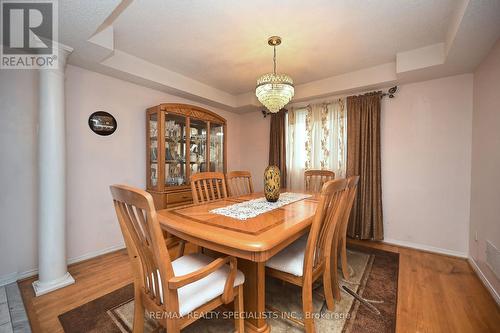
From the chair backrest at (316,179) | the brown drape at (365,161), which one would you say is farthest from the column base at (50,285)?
the brown drape at (365,161)

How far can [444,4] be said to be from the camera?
1604 mm

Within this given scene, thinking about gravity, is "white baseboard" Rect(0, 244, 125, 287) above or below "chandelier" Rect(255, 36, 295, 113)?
below

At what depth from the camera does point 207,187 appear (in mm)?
2312

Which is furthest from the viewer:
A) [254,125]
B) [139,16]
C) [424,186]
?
[254,125]

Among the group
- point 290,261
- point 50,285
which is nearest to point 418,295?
point 290,261

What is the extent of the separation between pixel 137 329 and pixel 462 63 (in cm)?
353

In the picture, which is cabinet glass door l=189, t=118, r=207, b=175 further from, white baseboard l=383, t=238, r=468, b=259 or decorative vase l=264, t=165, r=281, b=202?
white baseboard l=383, t=238, r=468, b=259

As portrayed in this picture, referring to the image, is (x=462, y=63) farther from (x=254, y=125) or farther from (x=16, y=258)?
(x=16, y=258)

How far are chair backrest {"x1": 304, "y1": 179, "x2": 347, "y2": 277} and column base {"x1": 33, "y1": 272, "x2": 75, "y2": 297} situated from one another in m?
2.10

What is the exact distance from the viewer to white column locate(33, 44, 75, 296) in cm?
184

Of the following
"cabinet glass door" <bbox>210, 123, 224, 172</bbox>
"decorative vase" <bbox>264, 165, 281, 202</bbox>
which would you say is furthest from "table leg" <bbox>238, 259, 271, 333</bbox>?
"cabinet glass door" <bbox>210, 123, 224, 172</bbox>

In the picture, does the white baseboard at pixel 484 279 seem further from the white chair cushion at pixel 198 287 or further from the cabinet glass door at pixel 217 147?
the cabinet glass door at pixel 217 147

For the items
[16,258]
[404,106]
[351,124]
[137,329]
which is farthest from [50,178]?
[404,106]

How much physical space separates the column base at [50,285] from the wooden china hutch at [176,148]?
1.04m
